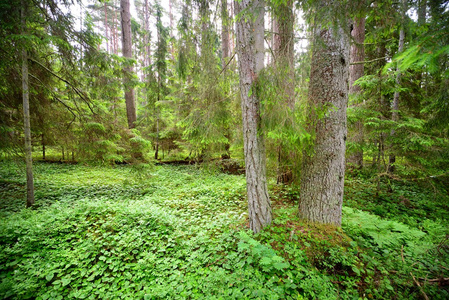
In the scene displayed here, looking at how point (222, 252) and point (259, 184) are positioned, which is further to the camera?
point (259, 184)

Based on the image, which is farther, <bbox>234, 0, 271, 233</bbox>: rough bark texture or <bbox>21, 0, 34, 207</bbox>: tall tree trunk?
<bbox>21, 0, 34, 207</bbox>: tall tree trunk

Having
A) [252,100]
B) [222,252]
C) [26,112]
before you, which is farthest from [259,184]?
[26,112]

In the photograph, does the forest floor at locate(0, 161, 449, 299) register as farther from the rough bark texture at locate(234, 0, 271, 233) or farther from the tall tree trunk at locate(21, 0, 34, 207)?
the rough bark texture at locate(234, 0, 271, 233)

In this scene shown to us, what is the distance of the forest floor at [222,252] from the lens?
7.38 feet

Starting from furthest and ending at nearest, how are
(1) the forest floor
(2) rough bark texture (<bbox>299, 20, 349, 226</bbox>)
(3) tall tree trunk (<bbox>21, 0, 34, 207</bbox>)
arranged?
(3) tall tree trunk (<bbox>21, 0, 34, 207</bbox>) < (2) rough bark texture (<bbox>299, 20, 349, 226</bbox>) < (1) the forest floor

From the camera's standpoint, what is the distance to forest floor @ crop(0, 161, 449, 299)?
7.38ft

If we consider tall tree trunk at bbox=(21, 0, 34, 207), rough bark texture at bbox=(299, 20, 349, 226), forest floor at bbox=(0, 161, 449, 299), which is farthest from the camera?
tall tree trunk at bbox=(21, 0, 34, 207)

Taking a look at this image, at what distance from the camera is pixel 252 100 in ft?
9.55

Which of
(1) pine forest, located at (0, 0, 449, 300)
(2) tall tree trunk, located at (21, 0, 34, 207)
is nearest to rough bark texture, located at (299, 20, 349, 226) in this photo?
(1) pine forest, located at (0, 0, 449, 300)

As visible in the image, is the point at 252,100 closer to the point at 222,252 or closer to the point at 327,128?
the point at 327,128

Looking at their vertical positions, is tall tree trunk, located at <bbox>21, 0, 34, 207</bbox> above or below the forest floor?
above

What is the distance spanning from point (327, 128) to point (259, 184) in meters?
1.50

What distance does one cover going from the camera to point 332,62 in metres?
2.77

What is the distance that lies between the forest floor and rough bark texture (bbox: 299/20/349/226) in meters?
0.45
